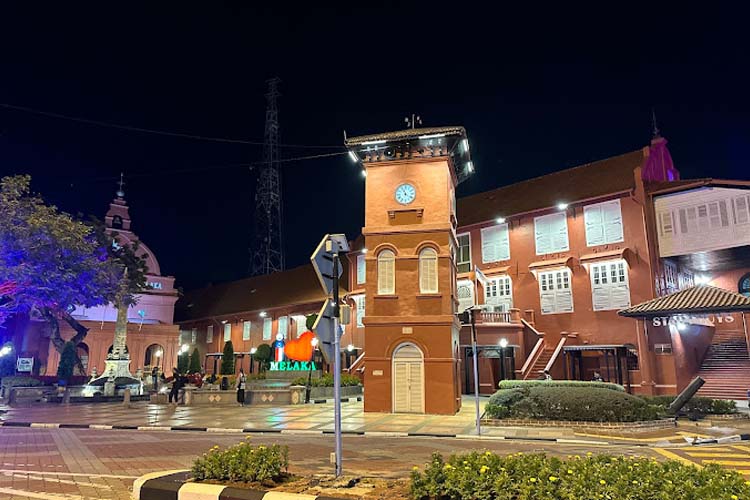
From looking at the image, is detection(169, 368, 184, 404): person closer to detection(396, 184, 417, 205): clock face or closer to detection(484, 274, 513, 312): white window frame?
detection(396, 184, 417, 205): clock face

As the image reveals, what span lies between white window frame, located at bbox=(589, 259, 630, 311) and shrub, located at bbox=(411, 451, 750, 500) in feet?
78.0

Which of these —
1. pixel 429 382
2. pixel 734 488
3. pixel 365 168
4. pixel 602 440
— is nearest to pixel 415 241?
pixel 365 168

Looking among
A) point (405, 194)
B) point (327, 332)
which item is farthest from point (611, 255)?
point (327, 332)

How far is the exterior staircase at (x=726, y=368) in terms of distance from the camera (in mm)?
25156

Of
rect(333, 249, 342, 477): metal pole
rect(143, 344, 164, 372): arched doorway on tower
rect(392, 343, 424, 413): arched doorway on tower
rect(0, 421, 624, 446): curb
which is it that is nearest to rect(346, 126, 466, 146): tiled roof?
rect(392, 343, 424, 413): arched doorway on tower

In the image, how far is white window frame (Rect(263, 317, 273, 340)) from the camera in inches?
1906

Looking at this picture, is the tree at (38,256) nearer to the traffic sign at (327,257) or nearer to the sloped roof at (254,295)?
the traffic sign at (327,257)

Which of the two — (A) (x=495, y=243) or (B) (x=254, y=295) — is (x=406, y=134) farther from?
(B) (x=254, y=295)

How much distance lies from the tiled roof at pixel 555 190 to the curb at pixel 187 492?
2682cm

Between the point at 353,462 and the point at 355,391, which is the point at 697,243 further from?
the point at 353,462

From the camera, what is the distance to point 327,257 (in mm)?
7828

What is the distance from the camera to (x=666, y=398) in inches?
766

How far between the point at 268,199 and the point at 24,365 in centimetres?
2698

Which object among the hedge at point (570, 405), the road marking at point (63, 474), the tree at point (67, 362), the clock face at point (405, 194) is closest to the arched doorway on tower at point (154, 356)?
the tree at point (67, 362)
